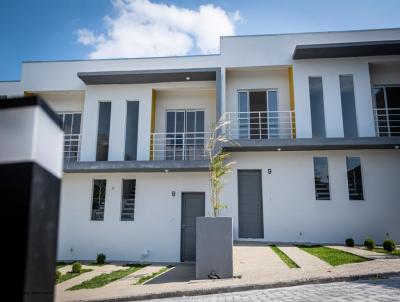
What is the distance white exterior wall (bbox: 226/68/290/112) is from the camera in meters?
14.0

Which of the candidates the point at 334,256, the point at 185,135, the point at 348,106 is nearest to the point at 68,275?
the point at 185,135

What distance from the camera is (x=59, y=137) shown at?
1033mm

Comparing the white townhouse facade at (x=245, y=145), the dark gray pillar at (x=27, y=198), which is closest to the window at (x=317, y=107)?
the white townhouse facade at (x=245, y=145)

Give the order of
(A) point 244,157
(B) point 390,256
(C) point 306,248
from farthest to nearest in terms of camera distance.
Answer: (A) point 244,157 < (C) point 306,248 < (B) point 390,256

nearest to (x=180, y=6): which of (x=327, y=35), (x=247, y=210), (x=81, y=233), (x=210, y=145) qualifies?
(x=210, y=145)

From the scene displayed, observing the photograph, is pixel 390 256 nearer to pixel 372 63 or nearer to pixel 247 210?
pixel 247 210

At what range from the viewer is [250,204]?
41.9 feet

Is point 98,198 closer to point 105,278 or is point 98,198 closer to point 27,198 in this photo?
point 105,278

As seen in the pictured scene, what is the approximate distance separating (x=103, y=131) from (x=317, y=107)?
957 cm

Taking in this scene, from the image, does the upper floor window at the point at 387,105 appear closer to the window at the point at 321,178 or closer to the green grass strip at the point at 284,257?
the window at the point at 321,178

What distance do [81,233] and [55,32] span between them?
8.02m

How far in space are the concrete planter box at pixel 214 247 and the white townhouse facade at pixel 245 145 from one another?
4.57 meters

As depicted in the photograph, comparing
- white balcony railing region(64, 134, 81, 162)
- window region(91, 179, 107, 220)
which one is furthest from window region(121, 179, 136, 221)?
white balcony railing region(64, 134, 81, 162)

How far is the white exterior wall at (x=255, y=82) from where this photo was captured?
45.9ft
